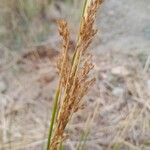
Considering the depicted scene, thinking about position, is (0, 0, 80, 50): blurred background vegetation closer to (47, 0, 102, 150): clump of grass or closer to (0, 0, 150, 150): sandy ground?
(0, 0, 150, 150): sandy ground

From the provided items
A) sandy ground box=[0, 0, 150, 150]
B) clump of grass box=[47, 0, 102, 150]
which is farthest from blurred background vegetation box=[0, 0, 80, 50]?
clump of grass box=[47, 0, 102, 150]

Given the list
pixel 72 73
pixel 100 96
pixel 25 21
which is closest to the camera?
pixel 72 73

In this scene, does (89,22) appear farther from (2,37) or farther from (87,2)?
(2,37)

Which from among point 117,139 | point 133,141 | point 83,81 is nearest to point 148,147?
point 133,141

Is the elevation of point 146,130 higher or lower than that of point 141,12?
lower

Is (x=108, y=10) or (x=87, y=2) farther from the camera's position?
(x=108, y=10)

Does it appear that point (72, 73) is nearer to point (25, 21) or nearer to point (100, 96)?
point (100, 96)

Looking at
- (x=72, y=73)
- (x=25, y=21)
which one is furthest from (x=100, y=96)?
(x=72, y=73)

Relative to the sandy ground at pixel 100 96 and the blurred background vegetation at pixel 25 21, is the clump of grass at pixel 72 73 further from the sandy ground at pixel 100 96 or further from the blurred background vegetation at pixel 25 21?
the blurred background vegetation at pixel 25 21
